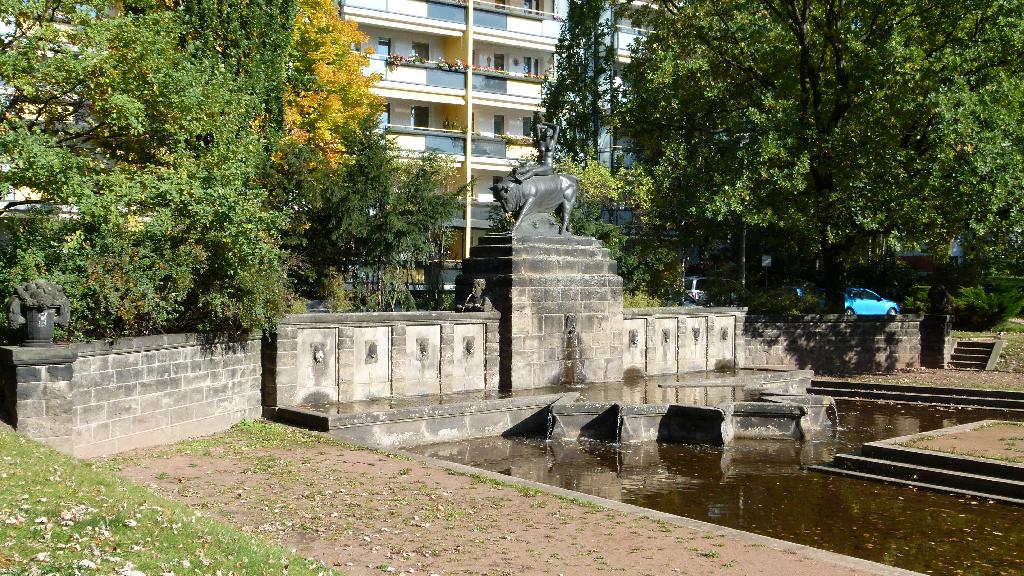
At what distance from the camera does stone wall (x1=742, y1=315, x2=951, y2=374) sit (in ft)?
83.8

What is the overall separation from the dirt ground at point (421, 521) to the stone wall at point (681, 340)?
10.4 m

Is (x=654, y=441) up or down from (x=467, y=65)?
down

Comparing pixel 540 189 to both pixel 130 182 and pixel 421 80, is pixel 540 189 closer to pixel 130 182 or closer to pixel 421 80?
pixel 130 182

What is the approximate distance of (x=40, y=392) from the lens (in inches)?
440

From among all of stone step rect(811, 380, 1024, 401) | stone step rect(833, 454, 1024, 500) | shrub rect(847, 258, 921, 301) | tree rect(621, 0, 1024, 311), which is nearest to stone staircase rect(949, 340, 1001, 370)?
tree rect(621, 0, 1024, 311)

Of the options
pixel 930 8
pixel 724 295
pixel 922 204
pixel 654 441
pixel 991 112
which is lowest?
pixel 654 441

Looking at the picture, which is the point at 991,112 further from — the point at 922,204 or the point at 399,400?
the point at 399,400

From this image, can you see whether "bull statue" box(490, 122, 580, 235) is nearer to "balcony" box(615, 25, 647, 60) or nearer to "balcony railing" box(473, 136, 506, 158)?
"balcony railing" box(473, 136, 506, 158)

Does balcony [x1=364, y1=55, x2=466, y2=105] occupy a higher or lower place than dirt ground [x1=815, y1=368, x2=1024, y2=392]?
higher

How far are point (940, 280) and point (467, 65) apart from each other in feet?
76.6

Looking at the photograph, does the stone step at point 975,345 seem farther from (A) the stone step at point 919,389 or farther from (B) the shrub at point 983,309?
(A) the stone step at point 919,389

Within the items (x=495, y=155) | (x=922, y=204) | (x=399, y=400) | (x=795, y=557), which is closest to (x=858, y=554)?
(x=795, y=557)

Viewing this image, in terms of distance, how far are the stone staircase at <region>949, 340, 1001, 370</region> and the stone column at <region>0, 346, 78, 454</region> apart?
23.8 metres

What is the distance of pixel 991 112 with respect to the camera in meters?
22.0
